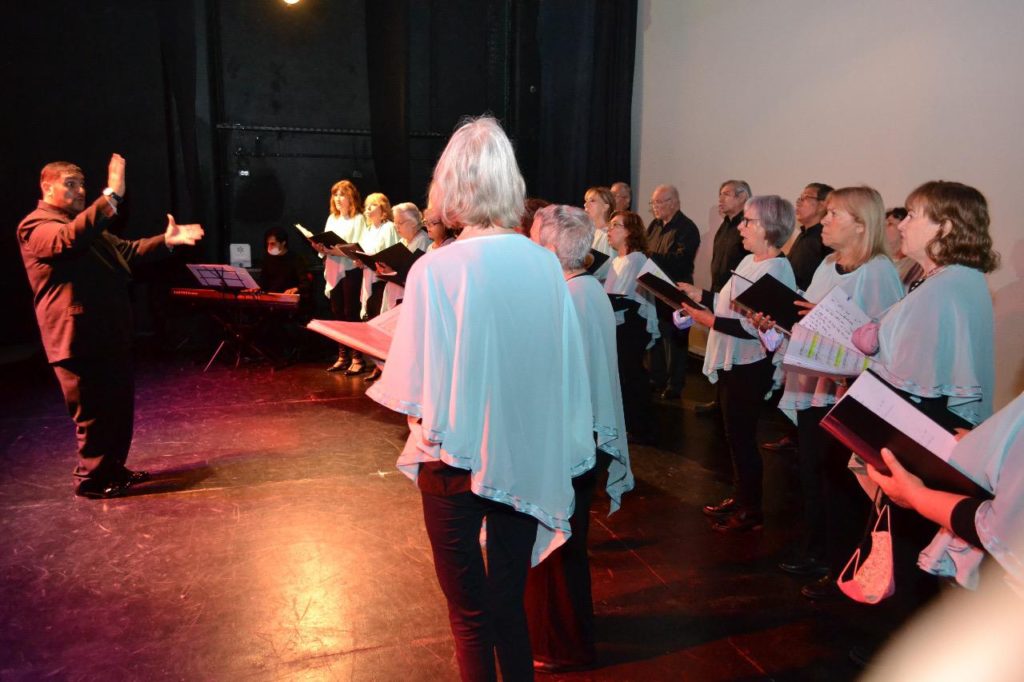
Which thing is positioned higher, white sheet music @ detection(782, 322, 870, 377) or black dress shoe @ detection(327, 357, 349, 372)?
white sheet music @ detection(782, 322, 870, 377)

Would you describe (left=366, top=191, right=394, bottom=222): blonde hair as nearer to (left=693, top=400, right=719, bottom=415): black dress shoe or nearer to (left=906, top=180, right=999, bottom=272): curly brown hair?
(left=693, top=400, right=719, bottom=415): black dress shoe

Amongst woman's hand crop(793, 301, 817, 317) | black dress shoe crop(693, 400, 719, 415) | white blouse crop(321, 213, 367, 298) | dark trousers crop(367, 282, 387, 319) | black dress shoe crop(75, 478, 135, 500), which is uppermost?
woman's hand crop(793, 301, 817, 317)

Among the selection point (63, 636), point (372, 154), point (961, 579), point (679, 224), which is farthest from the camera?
point (372, 154)

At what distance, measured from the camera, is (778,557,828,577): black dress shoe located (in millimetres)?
3143

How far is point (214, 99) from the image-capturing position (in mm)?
8008

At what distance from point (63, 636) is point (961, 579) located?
2789mm

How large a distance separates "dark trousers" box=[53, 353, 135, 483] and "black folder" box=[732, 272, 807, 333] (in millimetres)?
3077

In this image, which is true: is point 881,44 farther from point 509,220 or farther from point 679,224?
point 509,220

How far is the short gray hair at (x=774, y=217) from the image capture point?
322cm

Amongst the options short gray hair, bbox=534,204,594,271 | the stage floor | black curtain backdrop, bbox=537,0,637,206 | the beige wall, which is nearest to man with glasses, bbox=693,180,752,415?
the beige wall

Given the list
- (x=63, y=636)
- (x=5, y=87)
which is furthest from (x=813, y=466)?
(x=5, y=87)

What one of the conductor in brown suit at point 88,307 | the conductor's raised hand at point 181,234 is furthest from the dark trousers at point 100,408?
the conductor's raised hand at point 181,234

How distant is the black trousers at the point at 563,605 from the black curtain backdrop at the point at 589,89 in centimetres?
628

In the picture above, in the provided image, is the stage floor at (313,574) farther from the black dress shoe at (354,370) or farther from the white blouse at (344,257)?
the white blouse at (344,257)
